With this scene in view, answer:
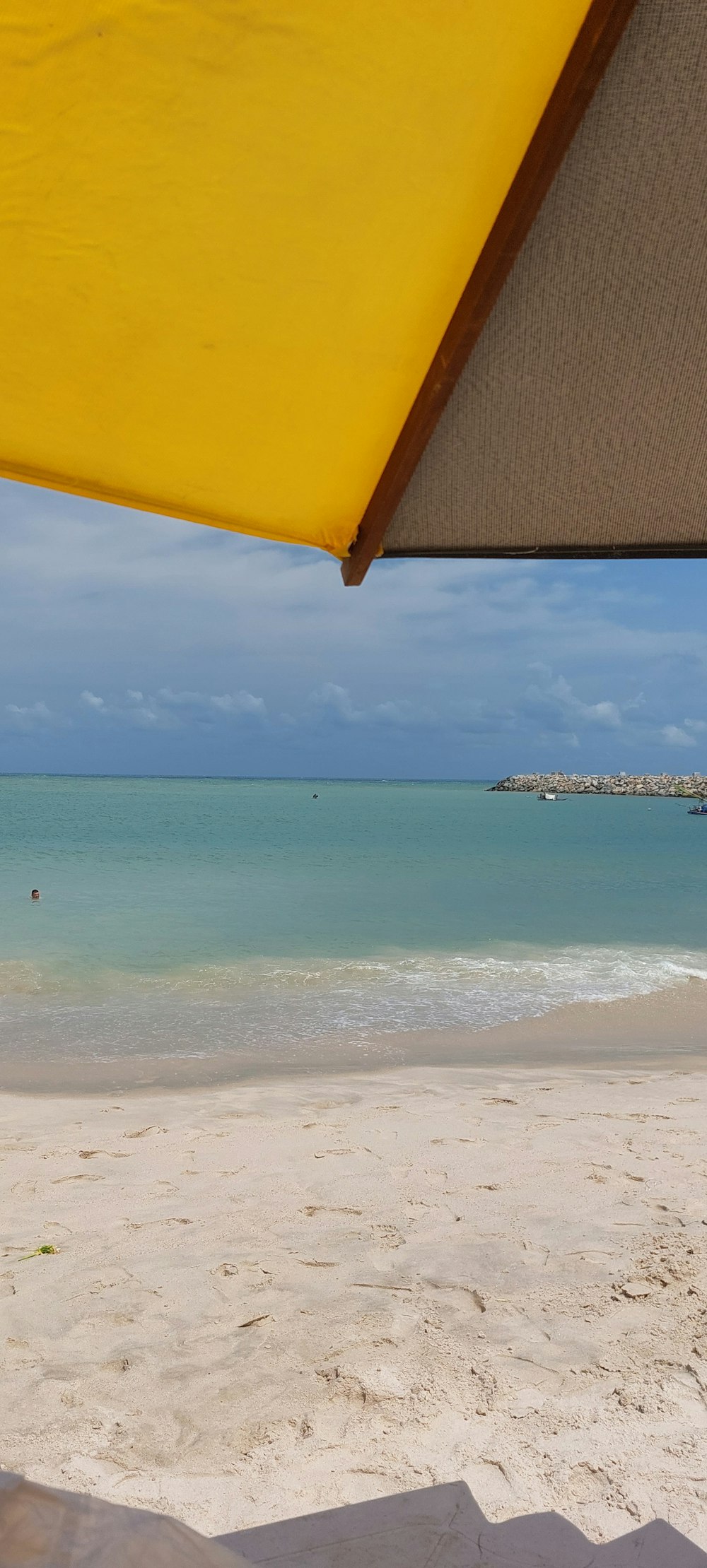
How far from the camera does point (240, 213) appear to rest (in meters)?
1.16

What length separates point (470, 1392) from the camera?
2.57 metres

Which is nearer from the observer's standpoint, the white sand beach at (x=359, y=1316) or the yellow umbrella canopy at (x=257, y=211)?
the yellow umbrella canopy at (x=257, y=211)

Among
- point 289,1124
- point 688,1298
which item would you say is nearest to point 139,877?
point 289,1124

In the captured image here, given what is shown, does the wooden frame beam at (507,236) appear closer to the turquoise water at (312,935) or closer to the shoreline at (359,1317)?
the shoreline at (359,1317)

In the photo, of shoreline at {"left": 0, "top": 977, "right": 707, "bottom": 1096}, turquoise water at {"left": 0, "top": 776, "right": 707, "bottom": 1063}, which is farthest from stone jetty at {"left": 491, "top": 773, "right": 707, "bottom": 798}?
shoreline at {"left": 0, "top": 977, "right": 707, "bottom": 1096}

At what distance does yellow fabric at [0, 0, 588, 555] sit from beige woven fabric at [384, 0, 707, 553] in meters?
0.10

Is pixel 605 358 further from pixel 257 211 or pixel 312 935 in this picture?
pixel 312 935

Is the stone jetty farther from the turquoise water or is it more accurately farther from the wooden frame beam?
the wooden frame beam

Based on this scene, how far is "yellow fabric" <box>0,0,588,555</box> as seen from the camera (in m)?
0.98

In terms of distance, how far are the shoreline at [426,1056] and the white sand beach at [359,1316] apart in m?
1.51

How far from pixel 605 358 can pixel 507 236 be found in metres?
0.25

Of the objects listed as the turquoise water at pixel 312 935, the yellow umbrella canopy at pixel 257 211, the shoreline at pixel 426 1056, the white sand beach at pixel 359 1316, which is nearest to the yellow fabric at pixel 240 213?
the yellow umbrella canopy at pixel 257 211

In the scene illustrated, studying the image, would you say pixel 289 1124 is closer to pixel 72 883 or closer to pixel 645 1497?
pixel 645 1497

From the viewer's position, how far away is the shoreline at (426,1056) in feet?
22.2
